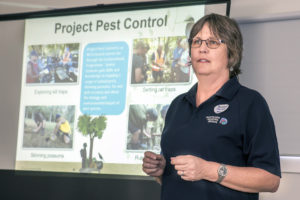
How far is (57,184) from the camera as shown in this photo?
135 inches

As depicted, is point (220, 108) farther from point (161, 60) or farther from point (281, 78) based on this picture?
point (161, 60)

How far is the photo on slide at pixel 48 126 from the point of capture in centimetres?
338

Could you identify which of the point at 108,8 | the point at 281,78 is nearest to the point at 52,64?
the point at 108,8

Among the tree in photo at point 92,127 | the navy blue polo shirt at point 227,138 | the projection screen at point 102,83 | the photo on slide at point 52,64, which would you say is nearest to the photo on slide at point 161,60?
the projection screen at point 102,83

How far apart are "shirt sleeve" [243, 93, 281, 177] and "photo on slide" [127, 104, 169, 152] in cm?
154

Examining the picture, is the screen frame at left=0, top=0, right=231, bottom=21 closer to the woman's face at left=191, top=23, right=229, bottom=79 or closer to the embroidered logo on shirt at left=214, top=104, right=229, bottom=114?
the woman's face at left=191, top=23, right=229, bottom=79

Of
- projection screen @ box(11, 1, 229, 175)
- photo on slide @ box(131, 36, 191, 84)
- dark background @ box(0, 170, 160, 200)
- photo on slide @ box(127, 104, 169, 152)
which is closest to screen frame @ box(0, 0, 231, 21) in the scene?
projection screen @ box(11, 1, 229, 175)

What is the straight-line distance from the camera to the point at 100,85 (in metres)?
3.34

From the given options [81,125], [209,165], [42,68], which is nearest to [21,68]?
[42,68]

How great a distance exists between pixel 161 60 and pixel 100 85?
1.59 feet

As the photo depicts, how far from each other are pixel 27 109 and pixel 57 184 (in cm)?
61

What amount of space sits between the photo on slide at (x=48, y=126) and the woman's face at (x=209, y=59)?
1.85 meters

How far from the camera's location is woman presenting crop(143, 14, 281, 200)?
1502 millimetres

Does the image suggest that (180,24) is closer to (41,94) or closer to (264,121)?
(41,94)
